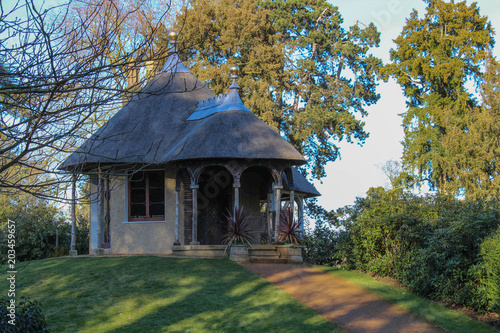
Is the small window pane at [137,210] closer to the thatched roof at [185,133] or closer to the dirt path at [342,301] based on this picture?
the thatched roof at [185,133]

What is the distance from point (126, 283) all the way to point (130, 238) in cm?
583

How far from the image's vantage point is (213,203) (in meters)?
21.0

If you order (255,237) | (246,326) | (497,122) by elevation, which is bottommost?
(246,326)

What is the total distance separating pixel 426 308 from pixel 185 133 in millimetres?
10472

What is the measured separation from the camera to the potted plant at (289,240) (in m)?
17.5

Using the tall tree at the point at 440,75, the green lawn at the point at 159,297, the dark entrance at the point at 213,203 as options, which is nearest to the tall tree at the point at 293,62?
the tall tree at the point at 440,75

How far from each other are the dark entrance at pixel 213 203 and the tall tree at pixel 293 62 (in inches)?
342

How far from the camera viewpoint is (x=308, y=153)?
33.0m

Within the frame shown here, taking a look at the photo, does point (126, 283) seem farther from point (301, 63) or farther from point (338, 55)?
point (338, 55)

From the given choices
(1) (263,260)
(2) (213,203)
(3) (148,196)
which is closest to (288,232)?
(1) (263,260)

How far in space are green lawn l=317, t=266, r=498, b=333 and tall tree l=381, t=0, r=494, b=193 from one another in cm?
1679

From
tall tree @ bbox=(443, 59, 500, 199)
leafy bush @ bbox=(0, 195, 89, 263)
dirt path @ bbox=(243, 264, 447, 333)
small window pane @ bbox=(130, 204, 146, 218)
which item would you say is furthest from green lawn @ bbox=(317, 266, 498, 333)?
tall tree @ bbox=(443, 59, 500, 199)

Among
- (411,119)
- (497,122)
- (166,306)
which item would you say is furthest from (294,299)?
(411,119)

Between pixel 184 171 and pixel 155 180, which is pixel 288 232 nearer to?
pixel 184 171
